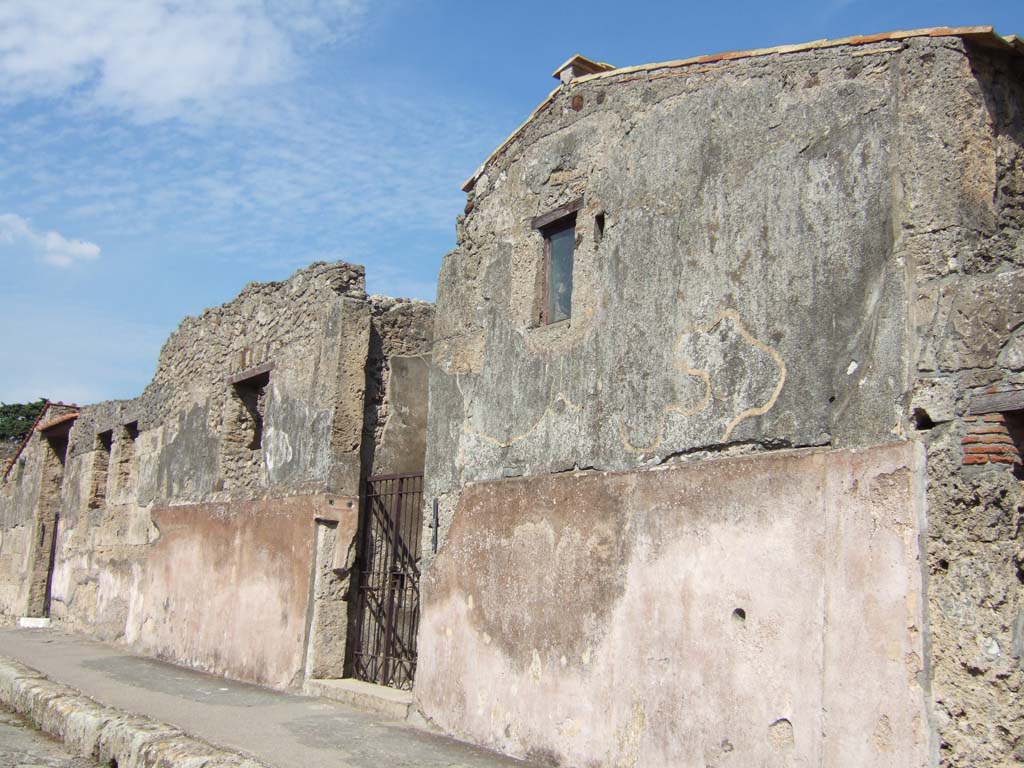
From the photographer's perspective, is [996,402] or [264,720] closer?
[996,402]

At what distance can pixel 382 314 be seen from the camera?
8781mm

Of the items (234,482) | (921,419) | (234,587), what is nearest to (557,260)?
(921,419)

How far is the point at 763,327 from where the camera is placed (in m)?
4.95

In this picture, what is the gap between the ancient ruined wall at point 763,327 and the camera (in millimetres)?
3973

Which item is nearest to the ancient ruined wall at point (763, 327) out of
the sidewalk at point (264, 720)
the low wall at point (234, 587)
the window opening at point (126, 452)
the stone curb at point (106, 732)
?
the sidewalk at point (264, 720)

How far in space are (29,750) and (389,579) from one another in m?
2.85

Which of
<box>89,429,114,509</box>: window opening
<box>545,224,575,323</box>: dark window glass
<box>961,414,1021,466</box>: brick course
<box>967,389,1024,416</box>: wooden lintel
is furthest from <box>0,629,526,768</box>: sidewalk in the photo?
<box>89,429,114,509</box>: window opening

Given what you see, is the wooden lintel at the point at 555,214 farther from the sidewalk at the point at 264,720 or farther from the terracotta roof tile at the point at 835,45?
the sidewalk at the point at 264,720

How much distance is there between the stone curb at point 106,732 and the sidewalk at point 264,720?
305mm

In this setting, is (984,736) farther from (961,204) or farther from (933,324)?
(961,204)

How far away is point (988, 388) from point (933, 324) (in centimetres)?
36

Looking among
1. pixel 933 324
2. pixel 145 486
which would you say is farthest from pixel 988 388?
pixel 145 486

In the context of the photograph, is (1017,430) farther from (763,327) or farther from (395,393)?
(395,393)

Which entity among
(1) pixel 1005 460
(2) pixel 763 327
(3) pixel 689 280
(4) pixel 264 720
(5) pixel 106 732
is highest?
(3) pixel 689 280
